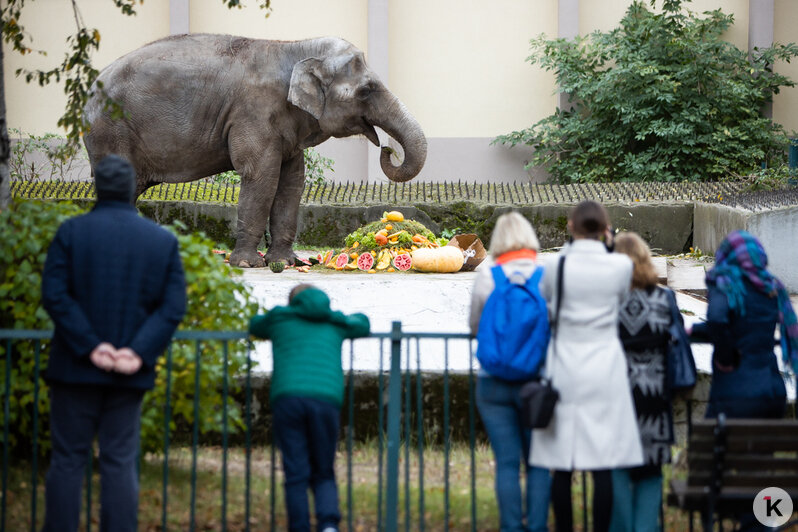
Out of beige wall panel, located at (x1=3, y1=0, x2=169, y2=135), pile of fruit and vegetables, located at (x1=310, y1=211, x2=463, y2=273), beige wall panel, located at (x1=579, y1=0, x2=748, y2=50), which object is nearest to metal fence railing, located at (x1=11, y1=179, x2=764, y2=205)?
pile of fruit and vegetables, located at (x1=310, y1=211, x2=463, y2=273)

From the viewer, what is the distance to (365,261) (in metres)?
11.5

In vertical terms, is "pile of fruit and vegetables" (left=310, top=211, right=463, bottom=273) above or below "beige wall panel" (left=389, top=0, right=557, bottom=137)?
below

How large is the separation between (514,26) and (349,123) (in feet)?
43.6

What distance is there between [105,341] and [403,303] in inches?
194

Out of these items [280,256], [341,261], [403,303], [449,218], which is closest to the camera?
[403,303]

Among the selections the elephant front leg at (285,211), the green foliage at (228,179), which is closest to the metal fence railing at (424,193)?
the green foliage at (228,179)

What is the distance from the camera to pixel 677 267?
1414 centimetres

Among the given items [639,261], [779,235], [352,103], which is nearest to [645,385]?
[639,261]

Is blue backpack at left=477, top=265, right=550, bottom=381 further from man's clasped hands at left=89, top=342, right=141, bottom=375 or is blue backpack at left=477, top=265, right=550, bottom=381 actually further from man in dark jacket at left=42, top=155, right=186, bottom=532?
man's clasped hands at left=89, top=342, right=141, bottom=375

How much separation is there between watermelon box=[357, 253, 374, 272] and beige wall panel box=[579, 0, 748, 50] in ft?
46.5

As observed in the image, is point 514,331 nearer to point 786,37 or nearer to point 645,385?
point 645,385

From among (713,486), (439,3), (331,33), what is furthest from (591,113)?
(713,486)

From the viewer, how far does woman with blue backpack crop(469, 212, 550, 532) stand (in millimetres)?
4652

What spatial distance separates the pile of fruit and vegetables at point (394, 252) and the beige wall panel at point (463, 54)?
1179 centimetres
